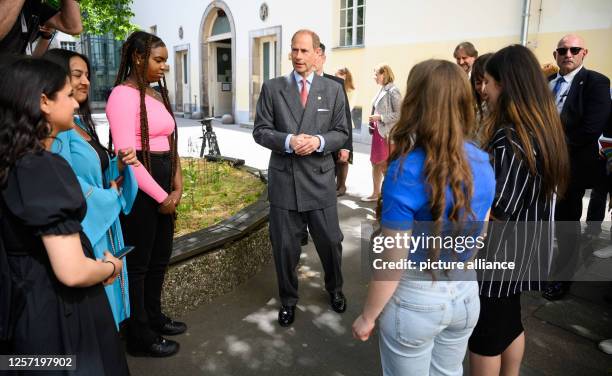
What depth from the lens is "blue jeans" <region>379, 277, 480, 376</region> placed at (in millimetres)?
1662

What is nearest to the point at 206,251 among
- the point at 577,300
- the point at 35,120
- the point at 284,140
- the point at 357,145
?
the point at 284,140

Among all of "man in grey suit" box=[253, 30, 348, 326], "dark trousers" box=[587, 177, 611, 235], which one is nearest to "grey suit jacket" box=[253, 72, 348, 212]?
"man in grey suit" box=[253, 30, 348, 326]

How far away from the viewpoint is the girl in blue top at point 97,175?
1907 mm

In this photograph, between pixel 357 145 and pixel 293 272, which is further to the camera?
pixel 357 145

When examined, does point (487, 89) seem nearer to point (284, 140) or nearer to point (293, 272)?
point (284, 140)

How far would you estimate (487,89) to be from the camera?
209cm

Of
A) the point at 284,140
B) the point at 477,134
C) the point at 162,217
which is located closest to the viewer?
the point at 477,134

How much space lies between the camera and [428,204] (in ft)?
5.26

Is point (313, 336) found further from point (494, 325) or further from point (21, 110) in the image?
point (21, 110)

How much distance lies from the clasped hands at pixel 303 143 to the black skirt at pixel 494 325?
1545mm

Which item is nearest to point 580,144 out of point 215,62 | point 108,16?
point 108,16

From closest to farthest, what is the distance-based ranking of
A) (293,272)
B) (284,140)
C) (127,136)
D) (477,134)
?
(477,134)
(127,136)
(284,140)
(293,272)

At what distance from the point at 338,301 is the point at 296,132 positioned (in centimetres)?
131

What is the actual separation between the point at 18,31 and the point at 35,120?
94 cm
